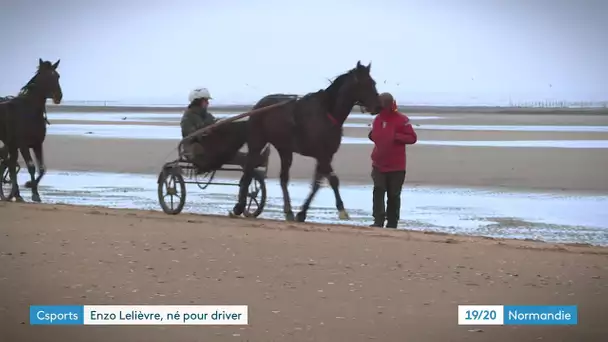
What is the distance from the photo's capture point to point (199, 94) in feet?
40.6

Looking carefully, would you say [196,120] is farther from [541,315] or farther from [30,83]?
[541,315]

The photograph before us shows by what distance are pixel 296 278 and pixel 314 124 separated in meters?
4.38

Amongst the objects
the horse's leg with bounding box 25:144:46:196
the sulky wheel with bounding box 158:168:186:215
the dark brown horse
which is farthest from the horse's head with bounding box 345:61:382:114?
the horse's leg with bounding box 25:144:46:196

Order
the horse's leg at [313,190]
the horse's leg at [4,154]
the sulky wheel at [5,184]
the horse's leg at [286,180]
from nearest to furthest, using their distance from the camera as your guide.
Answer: the horse's leg at [313,190], the horse's leg at [286,180], the sulky wheel at [5,184], the horse's leg at [4,154]

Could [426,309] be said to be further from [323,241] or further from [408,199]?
[408,199]

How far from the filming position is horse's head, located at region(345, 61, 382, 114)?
11.0 meters

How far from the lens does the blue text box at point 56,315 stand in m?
5.71

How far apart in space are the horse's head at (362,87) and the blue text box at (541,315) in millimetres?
5261

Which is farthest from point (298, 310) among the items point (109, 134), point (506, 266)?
point (109, 134)

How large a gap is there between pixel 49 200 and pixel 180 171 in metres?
3.35
